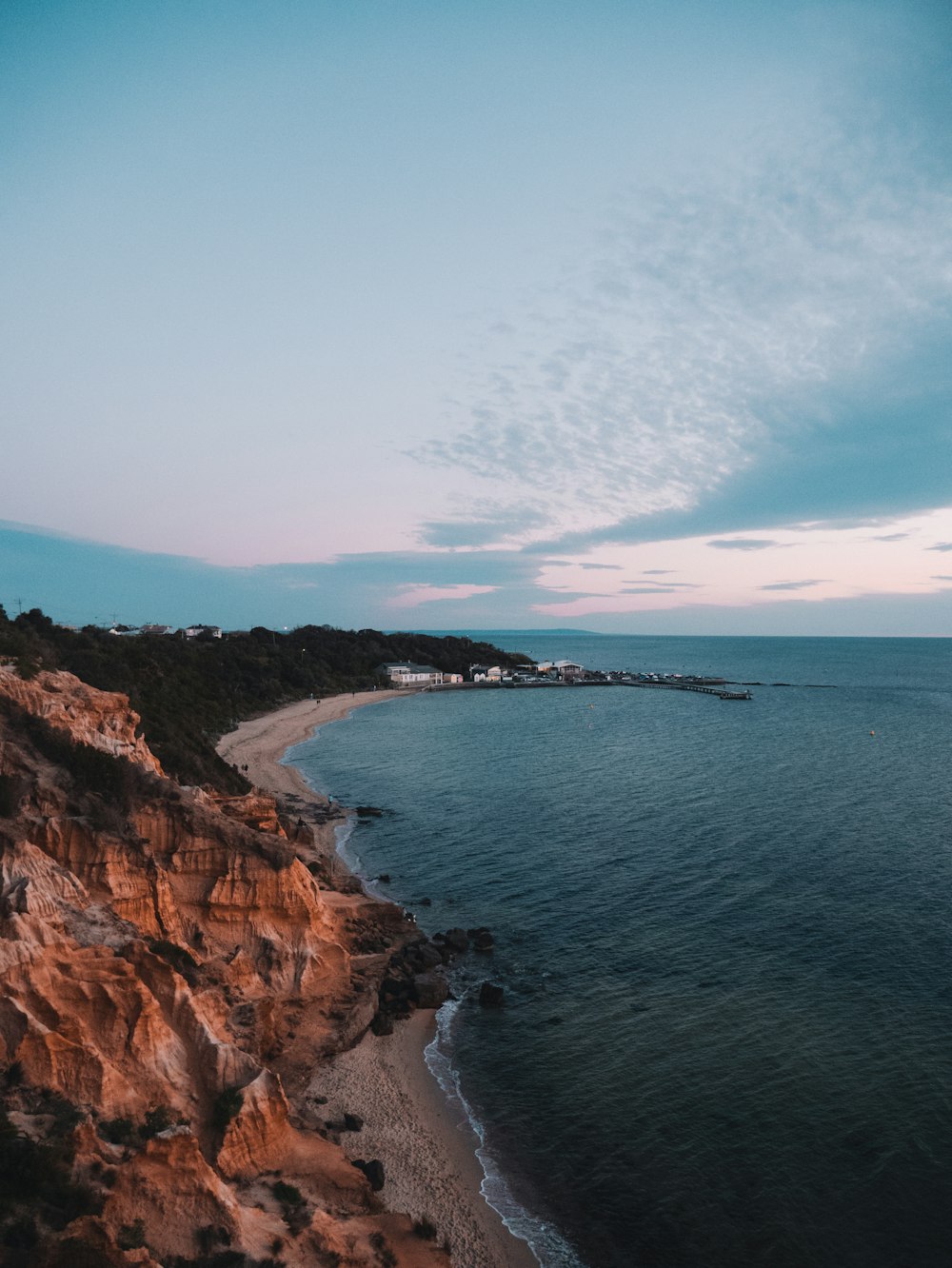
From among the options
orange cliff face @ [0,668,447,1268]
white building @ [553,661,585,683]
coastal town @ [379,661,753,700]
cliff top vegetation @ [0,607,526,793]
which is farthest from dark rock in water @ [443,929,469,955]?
white building @ [553,661,585,683]

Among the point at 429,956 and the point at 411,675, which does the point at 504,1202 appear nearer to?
the point at 429,956

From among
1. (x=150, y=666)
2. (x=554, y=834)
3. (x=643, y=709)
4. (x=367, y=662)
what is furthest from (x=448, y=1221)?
(x=367, y=662)

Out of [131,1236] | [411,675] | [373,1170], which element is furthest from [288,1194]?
[411,675]

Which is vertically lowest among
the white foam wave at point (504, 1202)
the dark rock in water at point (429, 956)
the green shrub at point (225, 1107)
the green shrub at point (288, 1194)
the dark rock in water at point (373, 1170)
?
the white foam wave at point (504, 1202)

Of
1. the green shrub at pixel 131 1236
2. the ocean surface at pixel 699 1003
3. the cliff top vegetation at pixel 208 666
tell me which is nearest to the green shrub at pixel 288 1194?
the green shrub at pixel 131 1236

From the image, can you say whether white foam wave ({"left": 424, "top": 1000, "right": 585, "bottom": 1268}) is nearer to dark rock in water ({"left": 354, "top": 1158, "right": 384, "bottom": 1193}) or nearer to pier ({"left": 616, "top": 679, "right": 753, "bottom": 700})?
dark rock in water ({"left": 354, "top": 1158, "right": 384, "bottom": 1193})

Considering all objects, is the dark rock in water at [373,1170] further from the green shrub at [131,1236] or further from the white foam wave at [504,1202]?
the green shrub at [131,1236]
